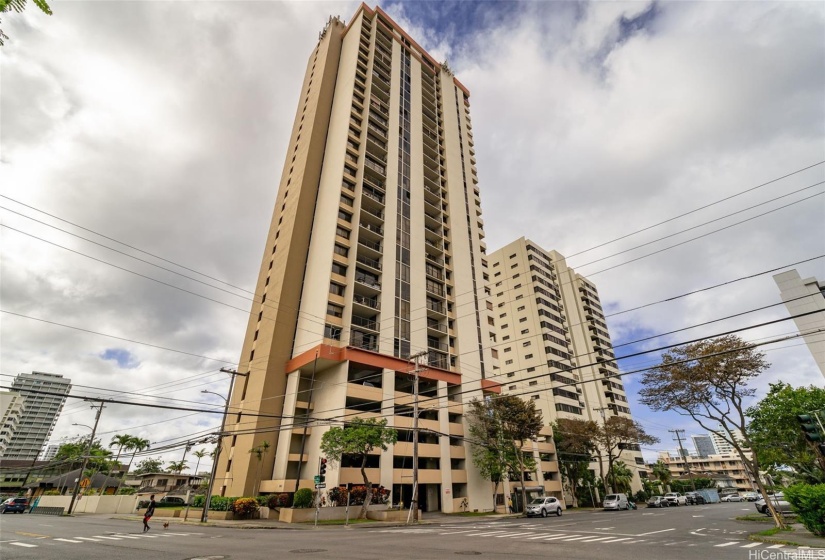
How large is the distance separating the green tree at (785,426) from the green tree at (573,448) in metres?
22.2

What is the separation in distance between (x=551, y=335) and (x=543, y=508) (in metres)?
45.9

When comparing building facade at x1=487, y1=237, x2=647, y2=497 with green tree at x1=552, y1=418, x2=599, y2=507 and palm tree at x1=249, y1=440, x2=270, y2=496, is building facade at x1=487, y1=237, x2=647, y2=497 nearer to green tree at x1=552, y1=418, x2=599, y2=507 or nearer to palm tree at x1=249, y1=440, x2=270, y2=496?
green tree at x1=552, y1=418, x2=599, y2=507

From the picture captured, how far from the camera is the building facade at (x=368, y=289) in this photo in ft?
114

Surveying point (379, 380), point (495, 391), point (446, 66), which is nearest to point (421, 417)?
point (379, 380)

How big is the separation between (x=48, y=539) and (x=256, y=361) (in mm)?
23513

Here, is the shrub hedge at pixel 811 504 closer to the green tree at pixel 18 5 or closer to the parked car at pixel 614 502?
the green tree at pixel 18 5

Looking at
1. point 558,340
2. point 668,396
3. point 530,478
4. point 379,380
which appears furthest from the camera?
point 558,340

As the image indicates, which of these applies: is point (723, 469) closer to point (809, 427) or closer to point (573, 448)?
point (573, 448)

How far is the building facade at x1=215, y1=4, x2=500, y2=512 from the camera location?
34.7m

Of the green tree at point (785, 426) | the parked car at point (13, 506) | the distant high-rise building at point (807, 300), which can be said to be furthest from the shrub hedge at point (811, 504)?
the parked car at point (13, 506)

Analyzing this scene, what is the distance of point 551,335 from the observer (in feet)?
248

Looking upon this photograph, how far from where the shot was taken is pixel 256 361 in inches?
1522

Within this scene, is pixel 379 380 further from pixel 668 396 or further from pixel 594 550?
pixel 594 550

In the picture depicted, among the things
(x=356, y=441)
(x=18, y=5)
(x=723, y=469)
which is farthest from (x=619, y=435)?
(x=723, y=469)
